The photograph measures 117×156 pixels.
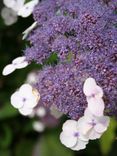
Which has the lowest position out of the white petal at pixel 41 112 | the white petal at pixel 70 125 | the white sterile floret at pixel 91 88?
the white petal at pixel 41 112

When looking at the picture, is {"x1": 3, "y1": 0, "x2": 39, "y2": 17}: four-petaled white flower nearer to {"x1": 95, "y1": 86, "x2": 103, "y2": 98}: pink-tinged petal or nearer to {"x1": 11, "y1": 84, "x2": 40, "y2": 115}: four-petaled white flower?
{"x1": 11, "y1": 84, "x2": 40, "y2": 115}: four-petaled white flower

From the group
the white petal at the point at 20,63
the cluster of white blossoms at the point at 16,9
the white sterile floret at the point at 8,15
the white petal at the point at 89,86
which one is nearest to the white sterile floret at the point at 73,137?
the white petal at the point at 89,86

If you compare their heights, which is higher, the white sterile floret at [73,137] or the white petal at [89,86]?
the white petal at [89,86]

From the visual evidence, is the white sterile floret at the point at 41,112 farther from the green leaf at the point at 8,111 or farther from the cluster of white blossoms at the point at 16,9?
the cluster of white blossoms at the point at 16,9

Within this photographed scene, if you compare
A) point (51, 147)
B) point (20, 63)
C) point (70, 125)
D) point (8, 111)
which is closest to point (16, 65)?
point (20, 63)

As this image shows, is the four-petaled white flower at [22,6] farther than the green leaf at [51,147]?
No

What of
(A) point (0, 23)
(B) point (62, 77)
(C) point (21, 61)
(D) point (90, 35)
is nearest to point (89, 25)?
(D) point (90, 35)

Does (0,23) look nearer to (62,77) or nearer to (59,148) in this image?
(59,148)
